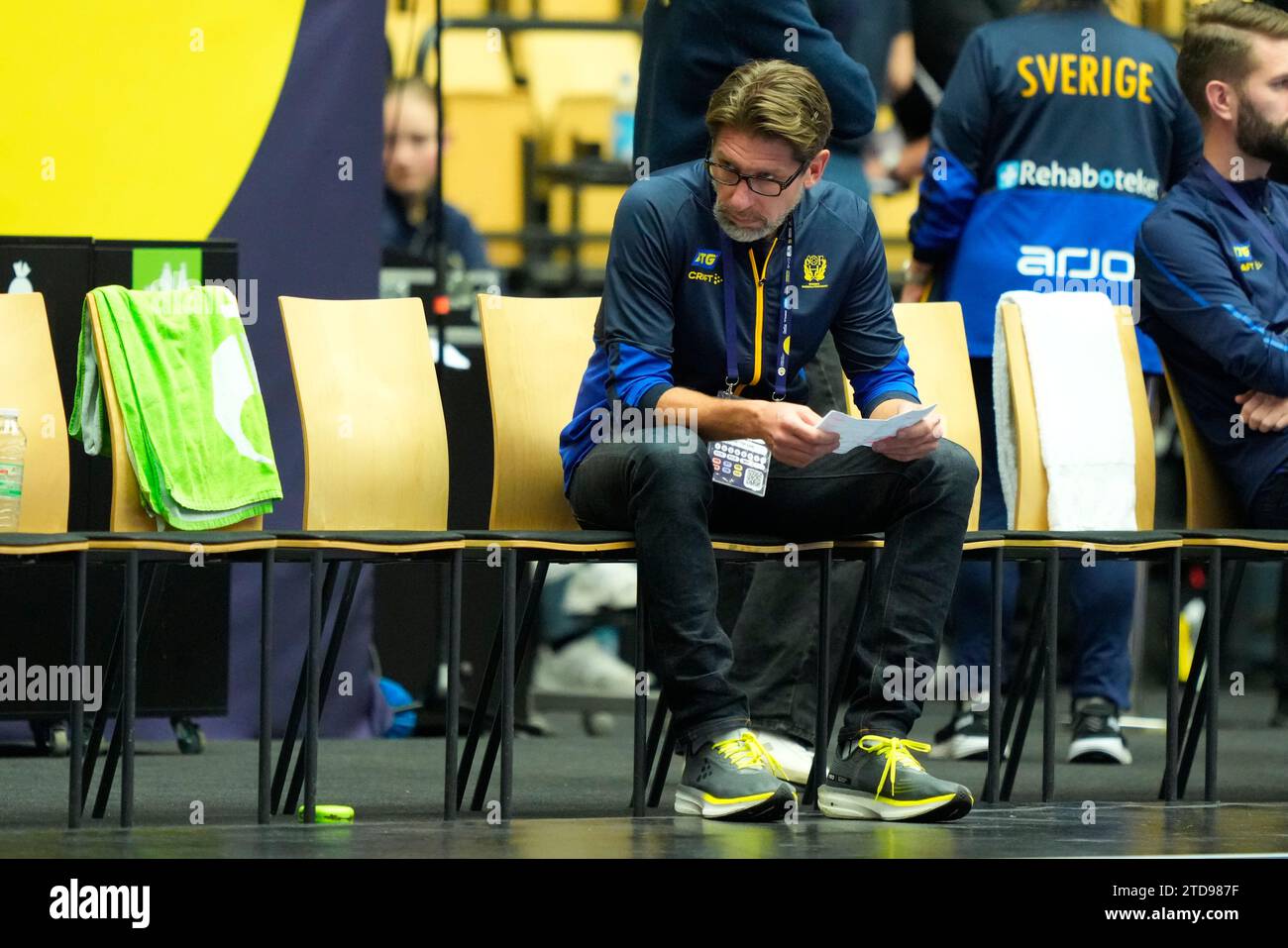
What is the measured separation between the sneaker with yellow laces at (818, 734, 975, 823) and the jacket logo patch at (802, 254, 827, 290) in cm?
88

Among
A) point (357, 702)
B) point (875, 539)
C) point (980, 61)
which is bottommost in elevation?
point (357, 702)

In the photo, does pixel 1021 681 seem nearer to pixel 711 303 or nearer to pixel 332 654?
pixel 711 303

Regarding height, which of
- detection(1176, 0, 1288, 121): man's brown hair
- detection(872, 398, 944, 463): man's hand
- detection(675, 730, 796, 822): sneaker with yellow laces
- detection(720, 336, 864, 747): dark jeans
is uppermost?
detection(1176, 0, 1288, 121): man's brown hair

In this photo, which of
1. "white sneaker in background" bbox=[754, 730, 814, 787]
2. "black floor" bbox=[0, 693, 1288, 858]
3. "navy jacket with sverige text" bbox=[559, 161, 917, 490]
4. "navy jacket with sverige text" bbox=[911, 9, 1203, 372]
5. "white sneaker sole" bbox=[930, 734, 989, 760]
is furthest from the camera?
"navy jacket with sverige text" bbox=[911, 9, 1203, 372]

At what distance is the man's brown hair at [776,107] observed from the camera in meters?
3.75

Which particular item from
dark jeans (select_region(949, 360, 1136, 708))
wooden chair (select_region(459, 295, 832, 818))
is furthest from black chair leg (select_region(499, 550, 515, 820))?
dark jeans (select_region(949, 360, 1136, 708))

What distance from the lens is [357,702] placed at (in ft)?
18.6

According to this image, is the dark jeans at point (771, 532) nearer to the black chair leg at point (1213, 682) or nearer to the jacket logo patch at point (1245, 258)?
the black chair leg at point (1213, 682)

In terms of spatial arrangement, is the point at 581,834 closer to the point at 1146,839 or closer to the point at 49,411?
the point at 1146,839

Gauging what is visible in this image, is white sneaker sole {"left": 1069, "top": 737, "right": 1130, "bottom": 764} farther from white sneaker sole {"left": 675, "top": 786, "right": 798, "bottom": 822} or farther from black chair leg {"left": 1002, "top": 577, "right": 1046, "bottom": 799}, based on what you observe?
white sneaker sole {"left": 675, "top": 786, "right": 798, "bottom": 822}

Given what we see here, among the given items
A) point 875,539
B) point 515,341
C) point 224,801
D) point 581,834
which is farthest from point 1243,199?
point 224,801

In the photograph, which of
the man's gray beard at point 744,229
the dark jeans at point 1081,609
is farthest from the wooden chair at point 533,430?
the dark jeans at point 1081,609

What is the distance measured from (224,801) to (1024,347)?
2.00 metres

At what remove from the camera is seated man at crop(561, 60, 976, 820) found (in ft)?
12.1
